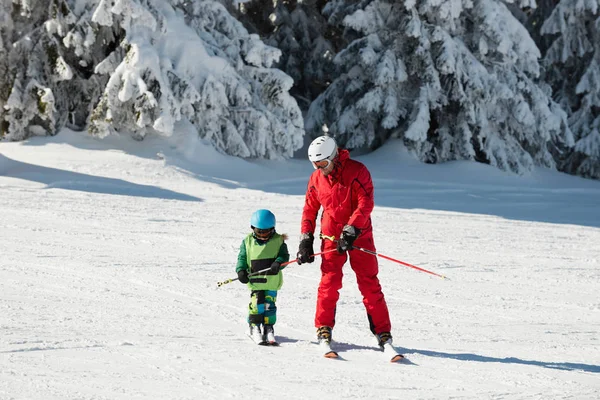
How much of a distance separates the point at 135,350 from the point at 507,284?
424cm

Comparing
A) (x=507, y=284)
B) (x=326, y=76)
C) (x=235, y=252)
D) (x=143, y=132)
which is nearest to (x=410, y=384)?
(x=507, y=284)

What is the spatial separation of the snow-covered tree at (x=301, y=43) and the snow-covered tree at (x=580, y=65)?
5.58 meters

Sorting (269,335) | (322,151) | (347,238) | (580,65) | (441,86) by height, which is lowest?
(269,335)

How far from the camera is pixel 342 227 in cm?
542

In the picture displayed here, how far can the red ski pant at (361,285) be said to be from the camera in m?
5.40

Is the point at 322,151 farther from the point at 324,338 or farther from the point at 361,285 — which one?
the point at 324,338

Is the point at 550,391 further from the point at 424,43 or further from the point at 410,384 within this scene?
the point at 424,43

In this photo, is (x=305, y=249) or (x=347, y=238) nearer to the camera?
(x=347, y=238)

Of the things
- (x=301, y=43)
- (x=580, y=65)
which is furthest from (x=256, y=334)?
(x=580, y=65)

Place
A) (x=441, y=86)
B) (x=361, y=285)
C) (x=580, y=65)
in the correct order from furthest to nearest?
1. (x=580, y=65)
2. (x=441, y=86)
3. (x=361, y=285)

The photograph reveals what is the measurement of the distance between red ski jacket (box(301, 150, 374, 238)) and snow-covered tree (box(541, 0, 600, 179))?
1614 cm

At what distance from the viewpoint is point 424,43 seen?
1744cm

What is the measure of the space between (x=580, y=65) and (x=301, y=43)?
284 inches

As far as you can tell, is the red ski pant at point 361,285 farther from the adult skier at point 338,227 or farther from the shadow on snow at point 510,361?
the shadow on snow at point 510,361
